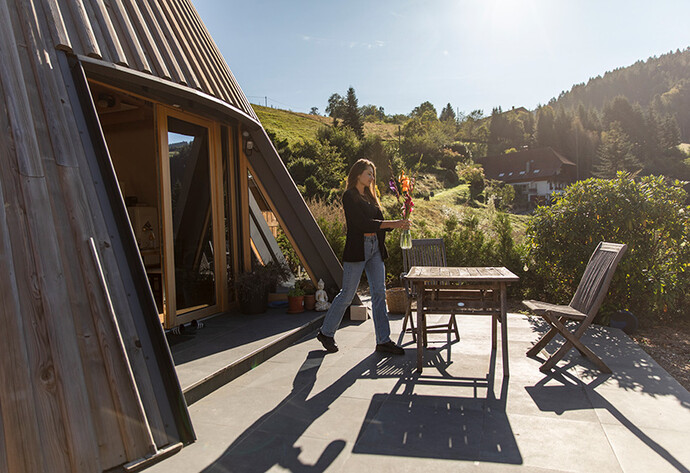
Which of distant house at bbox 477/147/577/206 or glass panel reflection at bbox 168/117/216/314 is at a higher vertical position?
distant house at bbox 477/147/577/206

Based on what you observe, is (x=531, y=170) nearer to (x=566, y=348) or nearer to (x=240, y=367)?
(x=566, y=348)

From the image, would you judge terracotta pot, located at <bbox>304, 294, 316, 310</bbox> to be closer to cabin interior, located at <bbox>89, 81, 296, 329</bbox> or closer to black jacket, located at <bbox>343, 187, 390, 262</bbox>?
cabin interior, located at <bbox>89, 81, 296, 329</bbox>

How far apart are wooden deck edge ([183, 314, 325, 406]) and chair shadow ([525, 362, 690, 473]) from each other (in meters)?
2.44

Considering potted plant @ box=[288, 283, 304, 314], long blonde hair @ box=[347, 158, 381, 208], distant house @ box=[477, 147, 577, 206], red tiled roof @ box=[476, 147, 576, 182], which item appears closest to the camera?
long blonde hair @ box=[347, 158, 381, 208]

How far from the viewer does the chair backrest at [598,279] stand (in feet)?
12.5

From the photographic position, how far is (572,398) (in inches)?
133

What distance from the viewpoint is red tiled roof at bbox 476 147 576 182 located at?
6142 cm

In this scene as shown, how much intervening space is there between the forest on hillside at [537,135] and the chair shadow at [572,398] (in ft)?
19.4

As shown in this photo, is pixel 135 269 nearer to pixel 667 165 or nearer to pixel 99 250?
pixel 99 250

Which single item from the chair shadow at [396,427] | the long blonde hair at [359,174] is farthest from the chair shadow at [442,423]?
the long blonde hair at [359,174]

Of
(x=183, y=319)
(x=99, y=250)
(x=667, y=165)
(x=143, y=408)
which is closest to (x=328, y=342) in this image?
(x=183, y=319)

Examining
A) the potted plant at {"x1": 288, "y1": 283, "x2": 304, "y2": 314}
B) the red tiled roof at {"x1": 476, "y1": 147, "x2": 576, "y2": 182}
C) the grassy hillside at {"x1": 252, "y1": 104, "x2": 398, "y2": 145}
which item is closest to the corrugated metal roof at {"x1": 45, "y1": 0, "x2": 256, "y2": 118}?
the potted plant at {"x1": 288, "y1": 283, "x2": 304, "y2": 314}

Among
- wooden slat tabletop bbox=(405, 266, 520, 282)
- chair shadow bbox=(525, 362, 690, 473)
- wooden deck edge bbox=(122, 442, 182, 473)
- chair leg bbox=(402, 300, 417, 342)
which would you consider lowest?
chair shadow bbox=(525, 362, 690, 473)

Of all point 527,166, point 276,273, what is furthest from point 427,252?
point 527,166
